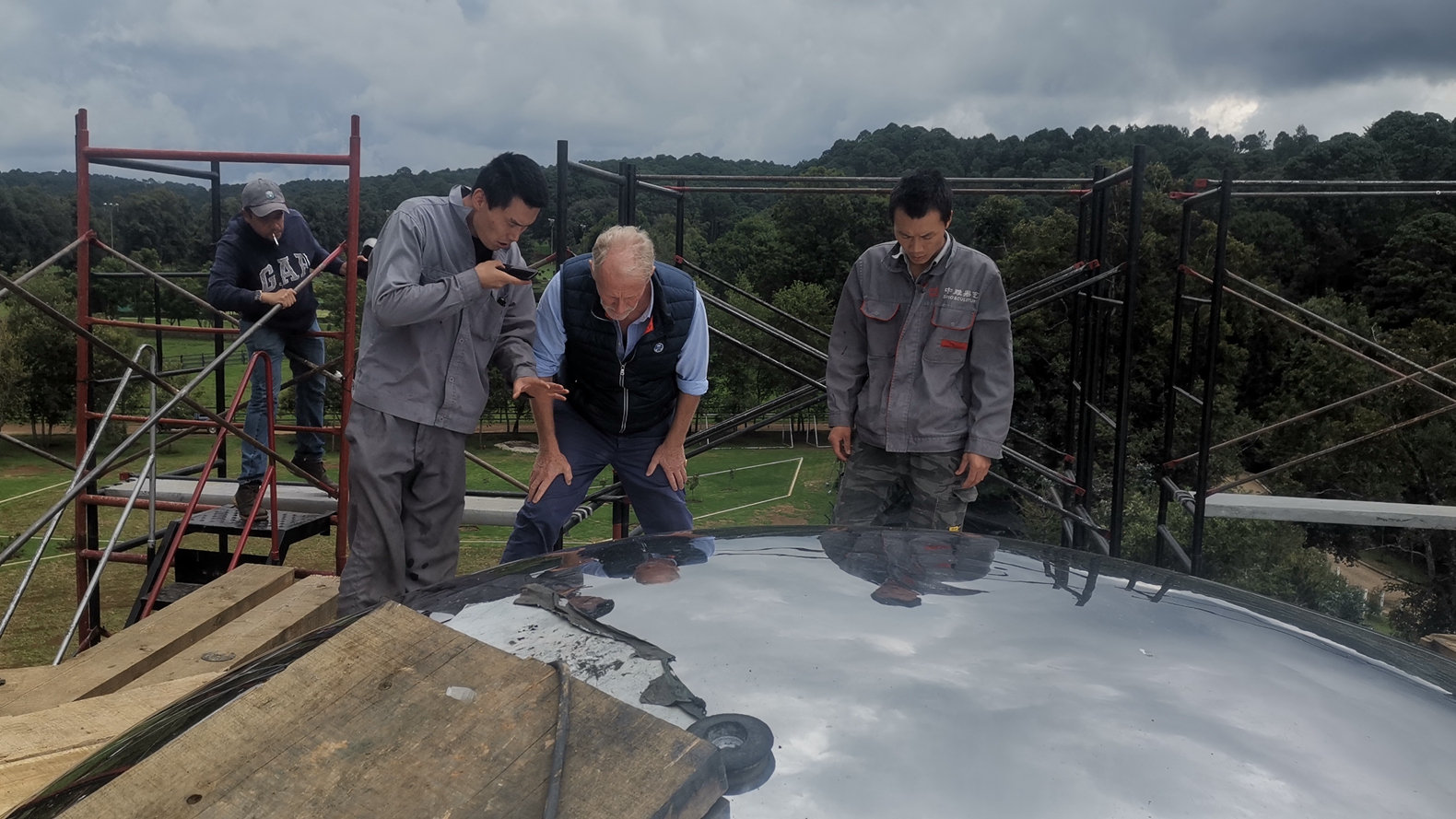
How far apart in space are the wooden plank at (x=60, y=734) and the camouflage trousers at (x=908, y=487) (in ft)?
7.33

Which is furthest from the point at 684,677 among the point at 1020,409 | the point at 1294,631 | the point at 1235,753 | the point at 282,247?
the point at 1020,409

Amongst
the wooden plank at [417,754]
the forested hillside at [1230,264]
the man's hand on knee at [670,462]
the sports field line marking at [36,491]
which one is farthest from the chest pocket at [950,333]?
the sports field line marking at [36,491]

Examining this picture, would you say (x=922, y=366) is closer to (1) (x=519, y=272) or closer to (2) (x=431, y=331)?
(1) (x=519, y=272)

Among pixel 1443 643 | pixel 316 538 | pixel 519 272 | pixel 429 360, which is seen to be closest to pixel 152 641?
pixel 429 360

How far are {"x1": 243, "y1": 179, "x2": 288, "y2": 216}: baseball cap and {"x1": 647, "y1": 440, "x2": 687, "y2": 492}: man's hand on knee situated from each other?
291 cm

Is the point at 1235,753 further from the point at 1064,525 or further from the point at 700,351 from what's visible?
the point at 1064,525

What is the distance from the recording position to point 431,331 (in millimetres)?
3393

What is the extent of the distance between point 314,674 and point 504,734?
0.31 metres

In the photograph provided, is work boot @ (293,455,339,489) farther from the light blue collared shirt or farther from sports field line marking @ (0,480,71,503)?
sports field line marking @ (0,480,71,503)

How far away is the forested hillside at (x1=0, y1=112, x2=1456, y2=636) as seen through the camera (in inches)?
1144

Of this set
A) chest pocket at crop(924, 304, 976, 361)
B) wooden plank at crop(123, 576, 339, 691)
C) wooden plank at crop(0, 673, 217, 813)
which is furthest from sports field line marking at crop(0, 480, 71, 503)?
chest pocket at crop(924, 304, 976, 361)

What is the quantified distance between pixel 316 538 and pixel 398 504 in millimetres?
34993

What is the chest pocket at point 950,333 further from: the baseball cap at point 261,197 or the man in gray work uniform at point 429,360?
the baseball cap at point 261,197

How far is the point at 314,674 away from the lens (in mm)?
1242
